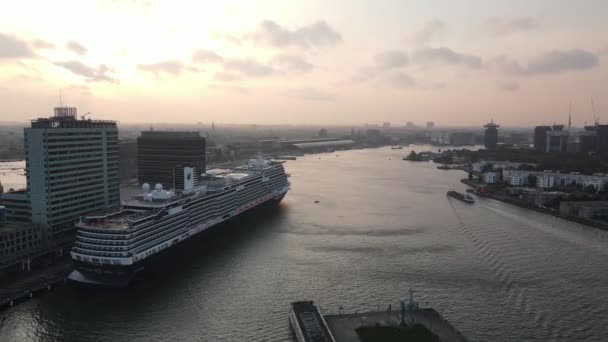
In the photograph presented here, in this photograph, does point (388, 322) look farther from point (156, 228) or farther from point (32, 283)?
point (32, 283)

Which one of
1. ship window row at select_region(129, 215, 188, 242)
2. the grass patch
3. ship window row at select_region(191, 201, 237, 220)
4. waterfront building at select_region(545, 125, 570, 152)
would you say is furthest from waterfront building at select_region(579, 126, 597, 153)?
the grass patch

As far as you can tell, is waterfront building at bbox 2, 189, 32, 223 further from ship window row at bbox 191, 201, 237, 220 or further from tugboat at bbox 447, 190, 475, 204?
tugboat at bbox 447, 190, 475, 204

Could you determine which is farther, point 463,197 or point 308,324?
point 463,197

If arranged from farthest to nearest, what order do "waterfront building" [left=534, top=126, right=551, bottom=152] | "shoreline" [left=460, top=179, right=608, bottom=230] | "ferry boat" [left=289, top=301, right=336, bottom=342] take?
"waterfront building" [left=534, top=126, right=551, bottom=152] → "shoreline" [left=460, top=179, right=608, bottom=230] → "ferry boat" [left=289, top=301, right=336, bottom=342]

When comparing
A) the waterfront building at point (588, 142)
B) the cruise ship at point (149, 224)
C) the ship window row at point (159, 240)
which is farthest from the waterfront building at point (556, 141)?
the ship window row at point (159, 240)

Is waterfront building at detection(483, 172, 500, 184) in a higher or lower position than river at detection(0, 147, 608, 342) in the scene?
higher

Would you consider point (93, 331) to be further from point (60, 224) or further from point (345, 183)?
point (345, 183)

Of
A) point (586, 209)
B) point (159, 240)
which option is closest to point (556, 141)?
point (586, 209)
